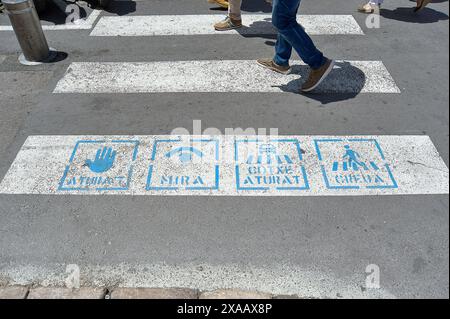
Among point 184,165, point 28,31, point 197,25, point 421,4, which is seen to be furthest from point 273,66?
point 28,31

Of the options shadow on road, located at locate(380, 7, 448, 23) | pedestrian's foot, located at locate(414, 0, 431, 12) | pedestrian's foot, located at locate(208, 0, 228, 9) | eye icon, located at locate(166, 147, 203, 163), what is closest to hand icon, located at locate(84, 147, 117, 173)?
eye icon, located at locate(166, 147, 203, 163)

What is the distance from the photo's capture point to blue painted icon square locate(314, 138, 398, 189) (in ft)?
11.9

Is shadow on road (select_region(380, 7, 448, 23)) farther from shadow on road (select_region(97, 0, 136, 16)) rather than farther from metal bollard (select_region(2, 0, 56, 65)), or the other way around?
metal bollard (select_region(2, 0, 56, 65))

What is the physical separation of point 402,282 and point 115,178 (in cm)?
283

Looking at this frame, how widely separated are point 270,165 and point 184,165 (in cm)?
93

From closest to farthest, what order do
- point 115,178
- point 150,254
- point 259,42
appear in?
point 150,254
point 115,178
point 259,42

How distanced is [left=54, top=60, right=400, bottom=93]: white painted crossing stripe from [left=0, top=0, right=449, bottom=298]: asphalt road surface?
3cm

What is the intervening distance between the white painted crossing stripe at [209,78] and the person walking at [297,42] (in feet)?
0.79

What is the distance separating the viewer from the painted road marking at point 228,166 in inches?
142

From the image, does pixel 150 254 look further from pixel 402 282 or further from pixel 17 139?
pixel 17 139

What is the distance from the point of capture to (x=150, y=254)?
308 cm

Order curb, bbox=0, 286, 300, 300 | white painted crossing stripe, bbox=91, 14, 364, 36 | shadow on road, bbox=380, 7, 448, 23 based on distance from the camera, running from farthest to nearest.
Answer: shadow on road, bbox=380, 7, 448, 23 → white painted crossing stripe, bbox=91, 14, 364, 36 → curb, bbox=0, 286, 300, 300

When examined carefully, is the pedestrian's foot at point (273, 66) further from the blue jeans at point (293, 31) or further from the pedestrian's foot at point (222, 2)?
the pedestrian's foot at point (222, 2)
